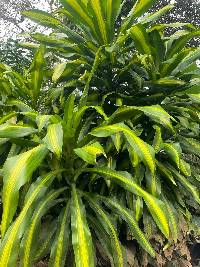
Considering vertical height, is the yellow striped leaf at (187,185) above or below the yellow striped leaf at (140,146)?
below

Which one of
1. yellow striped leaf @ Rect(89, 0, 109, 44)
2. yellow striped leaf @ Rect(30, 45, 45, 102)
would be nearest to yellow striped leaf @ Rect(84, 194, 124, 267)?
yellow striped leaf @ Rect(30, 45, 45, 102)

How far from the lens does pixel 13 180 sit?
117 centimetres

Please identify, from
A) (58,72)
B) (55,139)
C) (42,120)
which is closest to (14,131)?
(42,120)

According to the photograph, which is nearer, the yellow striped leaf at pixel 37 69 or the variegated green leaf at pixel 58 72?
the variegated green leaf at pixel 58 72

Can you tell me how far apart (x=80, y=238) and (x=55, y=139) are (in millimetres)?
379

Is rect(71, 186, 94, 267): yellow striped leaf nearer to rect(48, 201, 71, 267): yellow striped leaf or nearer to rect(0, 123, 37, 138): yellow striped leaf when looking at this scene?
rect(48, 201, 71, 267): yellow striped leaf

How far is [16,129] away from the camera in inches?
58.4

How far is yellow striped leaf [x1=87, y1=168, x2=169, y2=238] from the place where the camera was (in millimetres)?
1326

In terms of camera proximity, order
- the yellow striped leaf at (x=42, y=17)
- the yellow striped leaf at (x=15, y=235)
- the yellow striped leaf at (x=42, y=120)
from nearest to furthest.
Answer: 1. the yellow striped leaf at (x=15, y=235)
2. the yellow striped leaf at (x=42, y=120)
3. the yellow striped leaf at (x=42, y=17)

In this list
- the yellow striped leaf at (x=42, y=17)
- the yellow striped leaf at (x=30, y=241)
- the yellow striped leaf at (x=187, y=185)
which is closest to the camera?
the yellow striped leaf at (x=30, y=241)

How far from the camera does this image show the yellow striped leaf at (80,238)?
116 centimetres

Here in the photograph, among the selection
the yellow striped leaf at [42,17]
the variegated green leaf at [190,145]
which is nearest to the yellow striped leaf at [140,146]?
the variegated green leaf at [190,145]

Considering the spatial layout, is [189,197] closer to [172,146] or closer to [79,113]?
[172,146]

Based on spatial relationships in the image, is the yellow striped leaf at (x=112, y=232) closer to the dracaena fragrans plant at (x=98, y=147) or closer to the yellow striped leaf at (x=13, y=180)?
the dracaena fragrans plant at (x=98, y=147)
